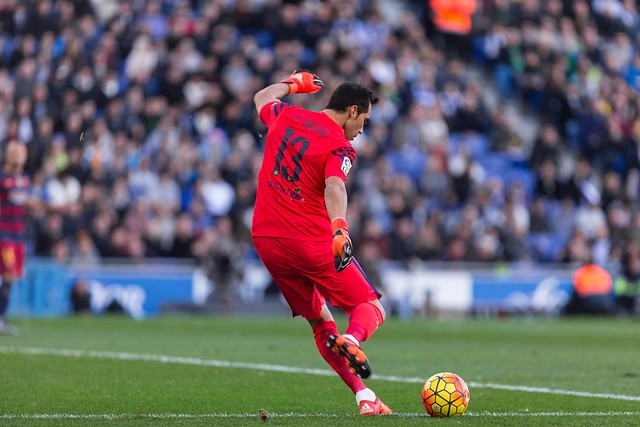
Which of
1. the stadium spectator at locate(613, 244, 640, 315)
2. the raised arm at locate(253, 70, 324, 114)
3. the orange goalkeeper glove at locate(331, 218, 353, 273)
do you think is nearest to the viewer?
the orange goalkeeper glove at locate(331, 218, 353, 273)

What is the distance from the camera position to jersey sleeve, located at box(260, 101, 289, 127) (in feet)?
26.6

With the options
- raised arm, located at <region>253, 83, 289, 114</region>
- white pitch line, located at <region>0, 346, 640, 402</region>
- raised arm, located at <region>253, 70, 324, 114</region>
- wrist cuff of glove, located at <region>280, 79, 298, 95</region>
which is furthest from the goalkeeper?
white pitch line, located at <region>0, 346, 640, 402</region>

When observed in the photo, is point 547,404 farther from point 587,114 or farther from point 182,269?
point 587,114

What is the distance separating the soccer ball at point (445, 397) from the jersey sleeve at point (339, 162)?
1.39 m

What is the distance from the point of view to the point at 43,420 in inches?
284

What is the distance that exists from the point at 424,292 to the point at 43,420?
1718 cm

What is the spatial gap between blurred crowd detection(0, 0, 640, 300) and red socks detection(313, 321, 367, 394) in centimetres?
1357

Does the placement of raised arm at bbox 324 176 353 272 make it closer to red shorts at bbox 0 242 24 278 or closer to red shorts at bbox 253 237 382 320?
red shorts at bbox 253 237 382 320

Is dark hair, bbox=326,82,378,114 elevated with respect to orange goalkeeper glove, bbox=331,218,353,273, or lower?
elevated

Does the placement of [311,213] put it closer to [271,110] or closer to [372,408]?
[271,110]

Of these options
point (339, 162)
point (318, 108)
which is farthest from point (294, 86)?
point (318, 108)

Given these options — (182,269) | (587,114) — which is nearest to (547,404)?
(182,269)

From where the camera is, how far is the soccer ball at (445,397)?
761cm

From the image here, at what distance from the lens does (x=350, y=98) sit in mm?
7730
